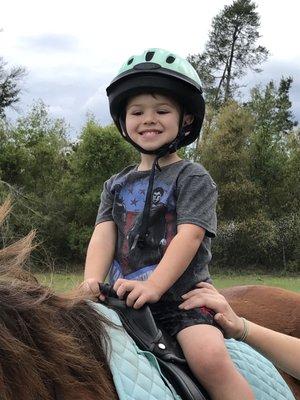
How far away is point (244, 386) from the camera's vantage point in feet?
6.93

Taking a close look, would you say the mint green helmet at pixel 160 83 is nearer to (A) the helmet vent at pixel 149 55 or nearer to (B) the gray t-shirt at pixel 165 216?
(A) the helmet vent at pixel 149 55

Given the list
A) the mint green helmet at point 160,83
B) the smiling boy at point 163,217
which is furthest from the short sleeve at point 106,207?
the mint green helmet at point 160,83

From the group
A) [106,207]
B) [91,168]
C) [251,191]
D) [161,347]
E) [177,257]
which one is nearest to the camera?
[161,347]

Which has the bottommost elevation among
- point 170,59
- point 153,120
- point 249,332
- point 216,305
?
point 249,332

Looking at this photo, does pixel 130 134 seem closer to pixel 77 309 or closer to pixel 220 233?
pixel 77 309

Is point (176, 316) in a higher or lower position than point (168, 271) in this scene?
lower

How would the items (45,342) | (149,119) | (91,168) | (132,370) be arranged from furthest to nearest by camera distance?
1. (91,168)
2. (149,119)
3. (132,370)
4. (45,342)

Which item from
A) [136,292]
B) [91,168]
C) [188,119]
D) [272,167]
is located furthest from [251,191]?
[136,292]

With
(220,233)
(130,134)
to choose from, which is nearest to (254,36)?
(220,233)

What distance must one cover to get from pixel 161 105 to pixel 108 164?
2167 cm

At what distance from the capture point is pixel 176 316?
214 cm

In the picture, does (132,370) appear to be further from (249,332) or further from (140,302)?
(249,332)

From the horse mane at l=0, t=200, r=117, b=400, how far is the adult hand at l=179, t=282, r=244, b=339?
1.16ft

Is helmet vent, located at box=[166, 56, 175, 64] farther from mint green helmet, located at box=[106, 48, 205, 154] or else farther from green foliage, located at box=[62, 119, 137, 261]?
green foliage, located at box=[62, 119, 137, 261]
